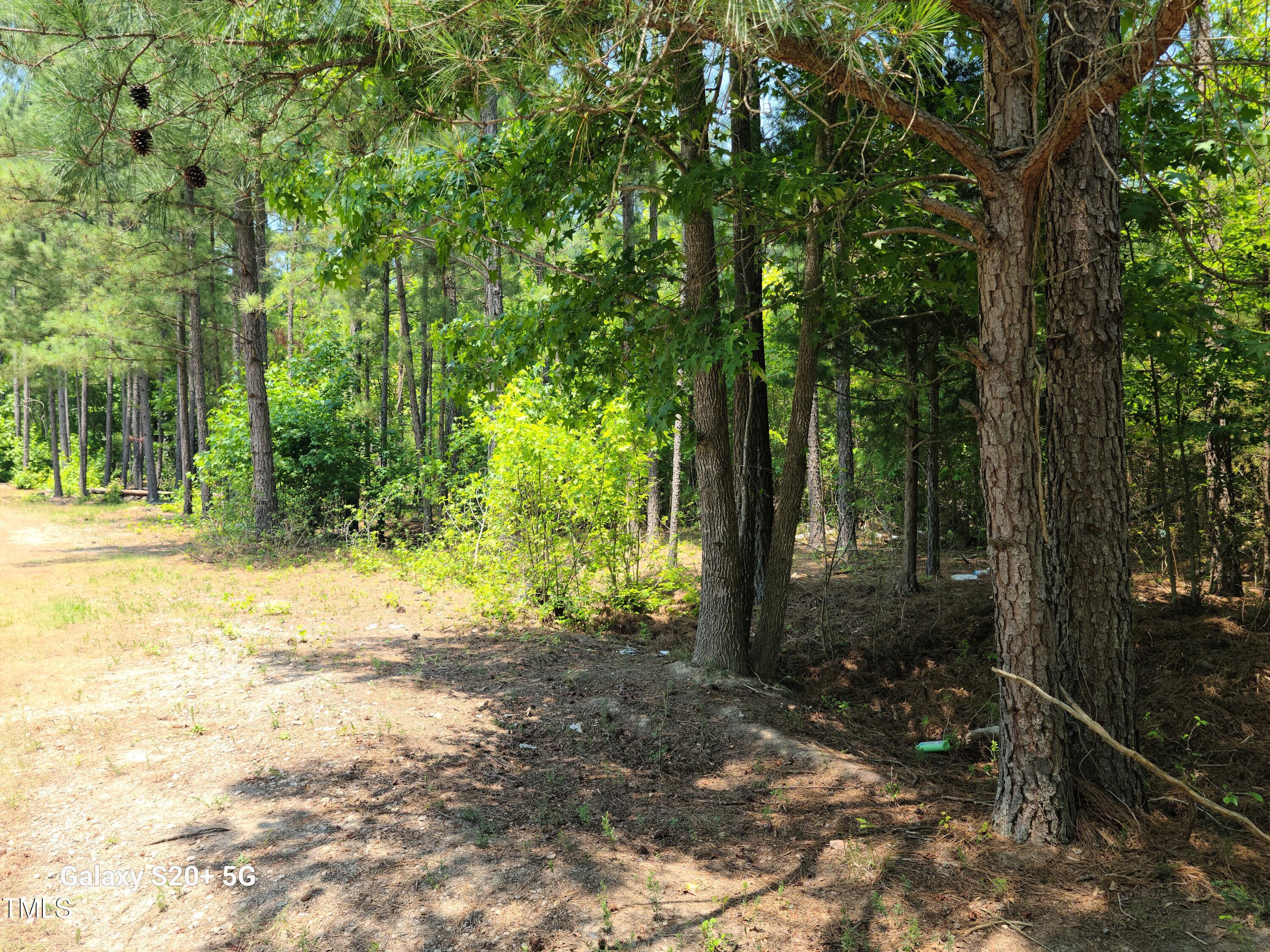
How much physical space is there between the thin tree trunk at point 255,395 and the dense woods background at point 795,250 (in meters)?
2.91

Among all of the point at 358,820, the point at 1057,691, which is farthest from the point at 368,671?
the point at 1057,691

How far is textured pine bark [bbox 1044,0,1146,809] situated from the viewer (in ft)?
12.0

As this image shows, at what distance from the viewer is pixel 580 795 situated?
14.1 feet

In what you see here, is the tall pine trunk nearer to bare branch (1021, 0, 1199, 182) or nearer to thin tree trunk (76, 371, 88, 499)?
thin tree trunk (76, 371, 88, 499)

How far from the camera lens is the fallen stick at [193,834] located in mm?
3529

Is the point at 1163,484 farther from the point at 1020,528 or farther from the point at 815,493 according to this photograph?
the point at 815,493

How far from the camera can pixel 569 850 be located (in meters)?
3.57

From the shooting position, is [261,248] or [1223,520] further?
[261,248]

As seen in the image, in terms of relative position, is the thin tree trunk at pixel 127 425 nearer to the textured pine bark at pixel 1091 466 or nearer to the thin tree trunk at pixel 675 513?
the thin tree trunk at pixel 675 513

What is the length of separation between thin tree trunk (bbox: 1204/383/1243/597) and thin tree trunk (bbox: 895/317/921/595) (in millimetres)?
2509

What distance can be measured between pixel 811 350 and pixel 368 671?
4.45m

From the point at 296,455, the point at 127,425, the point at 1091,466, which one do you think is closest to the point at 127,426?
the point at 127,425

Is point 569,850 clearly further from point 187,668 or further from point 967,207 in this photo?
point 967,207

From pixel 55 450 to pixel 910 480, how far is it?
94.2 ft
